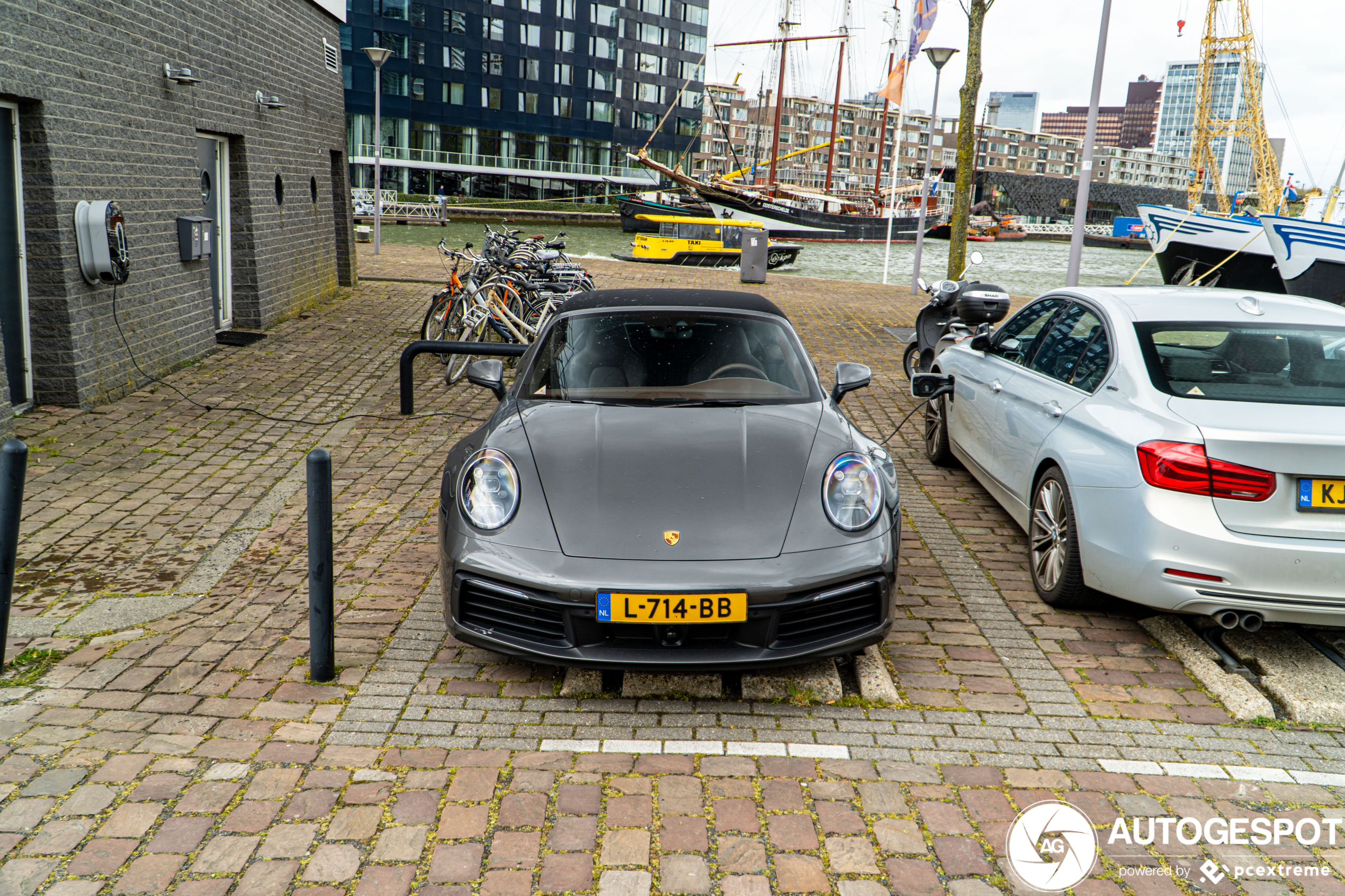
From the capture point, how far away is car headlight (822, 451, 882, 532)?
373 cm

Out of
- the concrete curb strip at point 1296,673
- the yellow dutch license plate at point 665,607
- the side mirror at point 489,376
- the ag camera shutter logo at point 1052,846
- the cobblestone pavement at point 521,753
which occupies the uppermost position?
the side mirror at point 489,376

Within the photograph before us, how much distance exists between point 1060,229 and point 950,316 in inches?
4065

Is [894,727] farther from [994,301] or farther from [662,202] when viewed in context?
[662,202]

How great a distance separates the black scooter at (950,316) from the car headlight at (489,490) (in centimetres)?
414

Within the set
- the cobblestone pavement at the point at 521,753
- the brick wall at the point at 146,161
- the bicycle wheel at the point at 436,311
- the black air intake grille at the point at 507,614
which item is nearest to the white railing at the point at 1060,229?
the brick wall at the point at 146,161

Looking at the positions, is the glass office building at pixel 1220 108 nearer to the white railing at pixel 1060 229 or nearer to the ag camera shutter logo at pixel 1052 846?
the white railing at pixel 1060 229

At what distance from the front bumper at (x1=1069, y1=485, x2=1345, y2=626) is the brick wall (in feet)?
24.0

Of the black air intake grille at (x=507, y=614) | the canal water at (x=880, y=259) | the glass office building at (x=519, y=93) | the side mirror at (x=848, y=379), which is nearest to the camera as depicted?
the black air intake grille at (x=507, y=614)

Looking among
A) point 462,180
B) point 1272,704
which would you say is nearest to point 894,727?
point 1272,704

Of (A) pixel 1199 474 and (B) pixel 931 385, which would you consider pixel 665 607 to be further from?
(B) pixel 931 385

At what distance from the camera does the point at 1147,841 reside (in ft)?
9.56

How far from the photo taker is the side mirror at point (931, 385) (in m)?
6.64

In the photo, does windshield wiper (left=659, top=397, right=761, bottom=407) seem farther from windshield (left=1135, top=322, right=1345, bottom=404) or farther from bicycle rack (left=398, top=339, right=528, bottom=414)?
bicycle rack (left=398, top=339, right=528, bottom=414)

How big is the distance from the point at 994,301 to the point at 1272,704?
15.0 feet
